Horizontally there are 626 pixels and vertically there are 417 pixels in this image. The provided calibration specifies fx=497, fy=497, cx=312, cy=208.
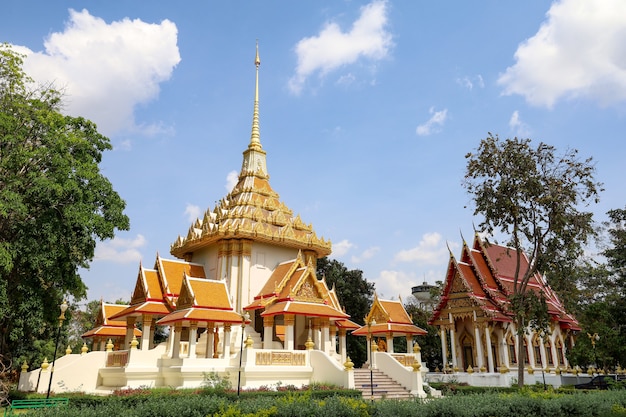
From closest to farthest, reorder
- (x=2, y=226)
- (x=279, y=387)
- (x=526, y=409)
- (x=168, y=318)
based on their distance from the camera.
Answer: (x=526, y=409) < (x=2, y=226) < (x=279, y=387) < (x=168, y=318)

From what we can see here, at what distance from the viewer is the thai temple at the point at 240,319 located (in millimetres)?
18125

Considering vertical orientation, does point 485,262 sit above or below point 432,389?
above

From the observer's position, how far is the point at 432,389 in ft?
65.4

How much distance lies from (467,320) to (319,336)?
9.35 m

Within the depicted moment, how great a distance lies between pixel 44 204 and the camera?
1612 centimetres

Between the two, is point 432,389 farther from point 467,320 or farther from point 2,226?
point 2,226

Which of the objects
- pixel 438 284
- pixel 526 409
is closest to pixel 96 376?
pixel 526 409

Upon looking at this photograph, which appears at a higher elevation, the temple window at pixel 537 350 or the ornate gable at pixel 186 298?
the ornate gable at pixel 186 298

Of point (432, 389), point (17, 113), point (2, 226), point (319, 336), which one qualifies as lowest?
point (432, 389)

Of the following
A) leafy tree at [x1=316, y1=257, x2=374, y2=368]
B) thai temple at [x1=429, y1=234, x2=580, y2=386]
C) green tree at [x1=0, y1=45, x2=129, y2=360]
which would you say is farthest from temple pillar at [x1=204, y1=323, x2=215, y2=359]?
leafy tree at [x1=316, y1=257, x2=374, y2=368]

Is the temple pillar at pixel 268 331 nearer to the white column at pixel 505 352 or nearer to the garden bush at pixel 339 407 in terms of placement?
the garden bush at pixel 339 407

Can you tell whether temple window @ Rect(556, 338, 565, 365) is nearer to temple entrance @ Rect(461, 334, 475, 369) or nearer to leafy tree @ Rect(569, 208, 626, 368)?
leafy tree @ Rect(569, 208, 626, 368)

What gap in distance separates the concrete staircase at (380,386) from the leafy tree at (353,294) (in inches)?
594

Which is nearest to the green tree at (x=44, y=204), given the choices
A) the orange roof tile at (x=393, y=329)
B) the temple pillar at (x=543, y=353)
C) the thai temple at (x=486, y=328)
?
the orange roof tile at (x=393, y=329)
